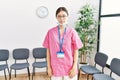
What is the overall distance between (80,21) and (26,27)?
1374 mm

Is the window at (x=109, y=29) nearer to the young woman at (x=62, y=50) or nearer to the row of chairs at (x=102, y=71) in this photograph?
the row of chairs at (x=102, y=71)

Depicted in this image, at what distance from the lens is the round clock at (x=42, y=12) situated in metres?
3.94

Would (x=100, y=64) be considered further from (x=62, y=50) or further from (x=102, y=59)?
(x=62, y=50)

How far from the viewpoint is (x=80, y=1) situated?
4.20 m

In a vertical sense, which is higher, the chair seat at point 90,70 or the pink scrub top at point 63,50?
the pink scrub top at point 63,50

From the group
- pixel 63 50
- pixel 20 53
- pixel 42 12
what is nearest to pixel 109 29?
pixel 42 12

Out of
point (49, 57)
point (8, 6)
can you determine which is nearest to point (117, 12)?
point (49, 57)

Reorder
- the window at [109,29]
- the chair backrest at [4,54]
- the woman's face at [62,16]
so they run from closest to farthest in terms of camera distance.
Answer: the woman's face at [62,16], the window at [109,29], the chair backrest at [4,54]

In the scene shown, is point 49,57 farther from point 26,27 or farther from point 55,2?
point 55,2

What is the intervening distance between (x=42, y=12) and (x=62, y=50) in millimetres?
2179

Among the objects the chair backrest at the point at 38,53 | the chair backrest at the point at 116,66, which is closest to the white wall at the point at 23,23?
the chair backrest at the point at 38,53

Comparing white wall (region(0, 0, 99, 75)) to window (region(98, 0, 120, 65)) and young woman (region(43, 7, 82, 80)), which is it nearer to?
window (region(98, 0, 120, 65))

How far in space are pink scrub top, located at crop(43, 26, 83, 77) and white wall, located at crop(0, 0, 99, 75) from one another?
198cm

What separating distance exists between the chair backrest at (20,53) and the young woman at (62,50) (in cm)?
187
